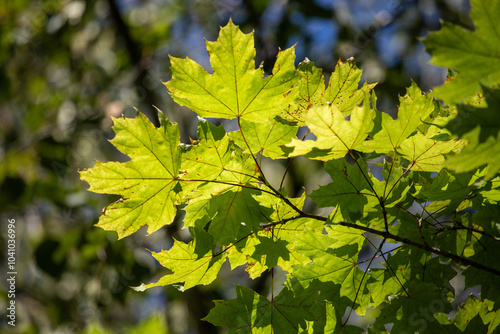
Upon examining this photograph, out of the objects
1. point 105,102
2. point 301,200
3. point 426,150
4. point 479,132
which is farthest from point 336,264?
point 105,102

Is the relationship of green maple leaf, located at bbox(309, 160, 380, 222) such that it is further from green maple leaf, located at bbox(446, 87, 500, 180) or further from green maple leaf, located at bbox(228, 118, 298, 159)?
green maple leaf, located at bbox(446, 87, 500, 180)

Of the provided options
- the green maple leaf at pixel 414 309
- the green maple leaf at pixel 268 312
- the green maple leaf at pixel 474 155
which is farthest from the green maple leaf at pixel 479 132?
the green maple leaf at pixel 268 312

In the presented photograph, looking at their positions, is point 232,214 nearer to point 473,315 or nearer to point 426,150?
point 426,150

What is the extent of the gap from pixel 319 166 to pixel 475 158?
9.03 ft

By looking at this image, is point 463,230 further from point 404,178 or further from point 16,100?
point 16,100

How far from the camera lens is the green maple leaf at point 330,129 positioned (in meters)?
0.73

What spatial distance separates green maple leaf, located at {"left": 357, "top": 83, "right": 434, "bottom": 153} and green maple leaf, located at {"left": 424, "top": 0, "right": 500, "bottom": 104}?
18 cm

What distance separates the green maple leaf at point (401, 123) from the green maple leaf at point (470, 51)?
0.60ft

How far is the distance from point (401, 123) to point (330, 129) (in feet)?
0.51

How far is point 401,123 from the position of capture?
0.80 m

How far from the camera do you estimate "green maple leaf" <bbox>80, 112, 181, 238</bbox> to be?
33.4 inches

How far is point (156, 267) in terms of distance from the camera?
2.80 m

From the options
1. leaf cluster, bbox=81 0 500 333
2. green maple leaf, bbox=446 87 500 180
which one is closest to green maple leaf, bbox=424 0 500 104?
green maple leaf, bbox=446 87 500 180

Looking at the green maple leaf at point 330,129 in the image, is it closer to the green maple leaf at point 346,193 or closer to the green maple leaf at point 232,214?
the green maple leaf at point 346,193
